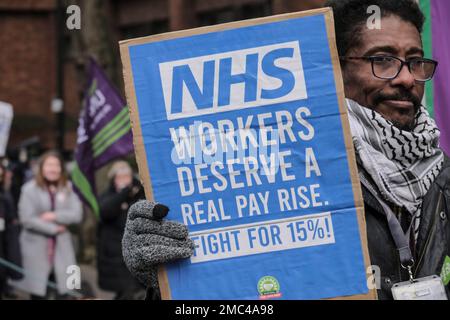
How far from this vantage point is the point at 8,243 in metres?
11.9

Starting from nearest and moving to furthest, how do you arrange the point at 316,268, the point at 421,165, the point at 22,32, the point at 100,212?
the point at 316,268 < the point at 421,165 < the point at 100,212 < the point at 22,32

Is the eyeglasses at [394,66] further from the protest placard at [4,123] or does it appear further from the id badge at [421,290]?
the protest placard at [4,123]

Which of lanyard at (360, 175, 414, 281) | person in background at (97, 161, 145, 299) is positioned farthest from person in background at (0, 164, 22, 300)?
lanyard at (360, 175, 414, 281)

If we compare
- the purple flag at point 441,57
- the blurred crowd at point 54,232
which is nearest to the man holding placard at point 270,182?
the purple flag at point 441,57

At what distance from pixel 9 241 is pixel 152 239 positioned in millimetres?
9369

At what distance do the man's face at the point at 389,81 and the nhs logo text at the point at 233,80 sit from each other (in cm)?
29

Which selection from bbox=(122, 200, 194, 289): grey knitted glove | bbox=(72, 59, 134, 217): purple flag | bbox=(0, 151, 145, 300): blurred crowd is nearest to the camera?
bbox=(122, 200, 194, 289): grey knitted glove

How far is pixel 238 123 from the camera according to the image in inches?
116

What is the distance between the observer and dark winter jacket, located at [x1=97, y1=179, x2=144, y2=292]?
1051cm

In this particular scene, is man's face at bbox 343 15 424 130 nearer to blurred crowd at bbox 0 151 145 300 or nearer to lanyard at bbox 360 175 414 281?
lanyard at bbox 360 175 414 281

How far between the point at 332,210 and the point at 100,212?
772cm

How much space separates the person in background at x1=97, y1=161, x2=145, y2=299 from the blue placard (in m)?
7.58
